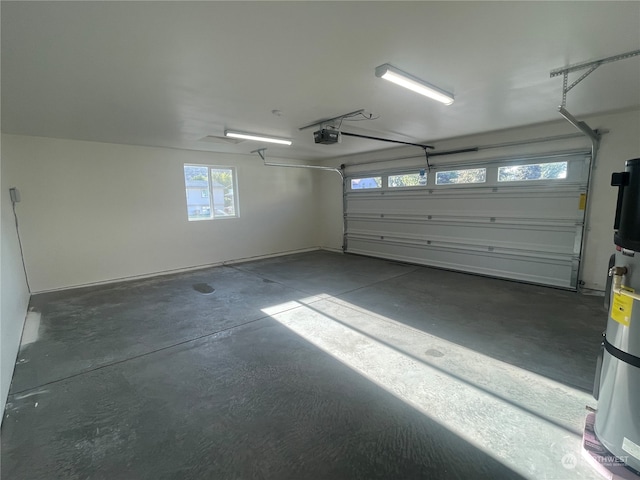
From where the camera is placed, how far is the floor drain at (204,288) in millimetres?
4570

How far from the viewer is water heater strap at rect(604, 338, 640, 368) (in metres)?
1.35

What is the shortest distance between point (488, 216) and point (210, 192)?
569 cm

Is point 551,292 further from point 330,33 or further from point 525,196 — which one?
point 330,33

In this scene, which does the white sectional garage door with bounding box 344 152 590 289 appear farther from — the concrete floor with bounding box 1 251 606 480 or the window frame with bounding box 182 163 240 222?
the window frame with bounding box 182 163 240 222

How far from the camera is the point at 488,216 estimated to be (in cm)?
505

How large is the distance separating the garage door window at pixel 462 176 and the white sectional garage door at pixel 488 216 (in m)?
0.02

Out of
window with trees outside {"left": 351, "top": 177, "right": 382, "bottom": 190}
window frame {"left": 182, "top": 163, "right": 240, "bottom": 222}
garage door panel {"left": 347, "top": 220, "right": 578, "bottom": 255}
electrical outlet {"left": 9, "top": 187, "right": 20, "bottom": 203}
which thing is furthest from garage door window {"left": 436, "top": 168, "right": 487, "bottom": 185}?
electrical outlet {"left": 9, "top": 187, "right": 20, "bottom": 203}

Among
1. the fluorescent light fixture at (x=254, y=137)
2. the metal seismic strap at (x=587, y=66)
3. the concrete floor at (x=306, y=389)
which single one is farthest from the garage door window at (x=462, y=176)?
the fluorescent light fixture at (x=254, y=137)

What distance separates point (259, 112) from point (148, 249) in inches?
149

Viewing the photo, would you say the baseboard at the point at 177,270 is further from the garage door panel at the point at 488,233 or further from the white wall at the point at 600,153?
the white wall at the point at 600,153

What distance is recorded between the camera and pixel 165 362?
8.36ft

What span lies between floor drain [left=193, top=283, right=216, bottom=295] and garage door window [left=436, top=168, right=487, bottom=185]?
15.6 feet

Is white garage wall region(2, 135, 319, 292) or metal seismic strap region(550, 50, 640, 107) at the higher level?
metal seismic strap region(550, 50, 640, 107)

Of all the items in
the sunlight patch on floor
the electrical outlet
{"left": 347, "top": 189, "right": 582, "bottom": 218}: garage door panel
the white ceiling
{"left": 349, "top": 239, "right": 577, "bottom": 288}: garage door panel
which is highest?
the white ceiling
